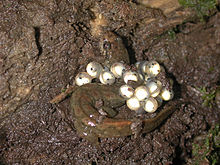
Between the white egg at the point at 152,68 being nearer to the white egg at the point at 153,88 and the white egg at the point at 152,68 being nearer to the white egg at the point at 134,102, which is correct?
the white egg at the point at 153,88

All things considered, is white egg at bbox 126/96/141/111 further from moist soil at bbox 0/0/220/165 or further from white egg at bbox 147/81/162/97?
moist soil at bbox 0/0/220/165

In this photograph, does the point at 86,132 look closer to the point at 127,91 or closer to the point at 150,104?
the point at 127,91

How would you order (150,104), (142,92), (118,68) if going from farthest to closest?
(118,68)
(150,104)
(142,92)

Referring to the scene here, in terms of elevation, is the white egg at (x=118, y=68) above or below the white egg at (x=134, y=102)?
above

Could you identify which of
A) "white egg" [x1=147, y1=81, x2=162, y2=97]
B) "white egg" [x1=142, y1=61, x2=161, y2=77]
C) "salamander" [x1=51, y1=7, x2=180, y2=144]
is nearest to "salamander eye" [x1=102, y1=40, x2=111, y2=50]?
"salamander" [x1=51, y1=7, x2=180, y2=144]

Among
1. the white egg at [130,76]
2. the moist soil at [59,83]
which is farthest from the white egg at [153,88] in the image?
the moist soil at [59,83]

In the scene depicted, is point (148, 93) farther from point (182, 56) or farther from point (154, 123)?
point (182, 56)

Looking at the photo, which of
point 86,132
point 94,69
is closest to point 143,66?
point 94,69
